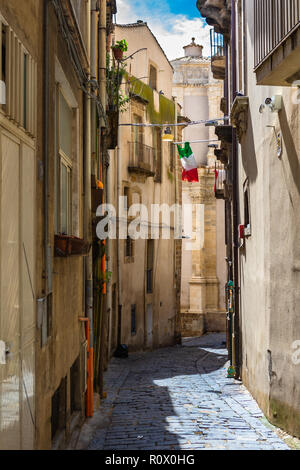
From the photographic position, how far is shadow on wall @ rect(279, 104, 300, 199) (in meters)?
7.90

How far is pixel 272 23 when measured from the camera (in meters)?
7.21

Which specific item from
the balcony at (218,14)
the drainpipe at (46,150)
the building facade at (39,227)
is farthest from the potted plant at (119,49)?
the drainpipe at (46,150)

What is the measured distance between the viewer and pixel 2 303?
424 cm

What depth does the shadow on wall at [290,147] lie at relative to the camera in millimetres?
7902

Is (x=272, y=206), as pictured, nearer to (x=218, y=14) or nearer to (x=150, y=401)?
(x=150, y=401)

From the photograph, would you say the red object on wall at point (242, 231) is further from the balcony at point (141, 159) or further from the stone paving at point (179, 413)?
the balcony at point (141, 159)

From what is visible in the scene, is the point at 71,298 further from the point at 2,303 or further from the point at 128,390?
the point at 128,390

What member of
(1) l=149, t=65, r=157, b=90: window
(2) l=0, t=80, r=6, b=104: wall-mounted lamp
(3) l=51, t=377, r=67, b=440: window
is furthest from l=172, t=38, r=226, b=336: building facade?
(2) l=0, t=80, r=6, b=104: wall-mounted lamp

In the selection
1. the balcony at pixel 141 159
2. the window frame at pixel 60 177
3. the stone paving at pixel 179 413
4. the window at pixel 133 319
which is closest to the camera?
the window frame at pixel 60 177

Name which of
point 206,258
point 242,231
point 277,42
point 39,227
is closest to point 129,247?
point 242,231

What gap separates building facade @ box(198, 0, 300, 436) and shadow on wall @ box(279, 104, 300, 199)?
13 mm

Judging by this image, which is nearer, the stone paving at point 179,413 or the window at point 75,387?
the stone paving at point 179,413

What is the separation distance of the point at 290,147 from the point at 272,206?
107 centimetres

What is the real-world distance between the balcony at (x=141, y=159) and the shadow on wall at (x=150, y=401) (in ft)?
25.2
